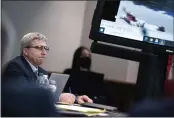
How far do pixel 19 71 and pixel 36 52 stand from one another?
0.08m

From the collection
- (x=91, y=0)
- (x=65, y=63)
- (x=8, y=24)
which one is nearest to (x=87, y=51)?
(x=65, y=63)

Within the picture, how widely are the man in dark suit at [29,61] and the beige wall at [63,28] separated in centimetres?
2

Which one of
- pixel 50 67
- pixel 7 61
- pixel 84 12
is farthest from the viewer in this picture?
pixel 84 12

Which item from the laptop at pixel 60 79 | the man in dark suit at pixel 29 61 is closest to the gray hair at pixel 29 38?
the man in dark suit at pixel 29 61

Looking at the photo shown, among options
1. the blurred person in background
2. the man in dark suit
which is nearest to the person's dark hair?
the blurred person in background

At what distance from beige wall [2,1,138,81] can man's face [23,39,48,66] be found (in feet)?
0.08

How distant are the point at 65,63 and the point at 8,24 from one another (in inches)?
10.8

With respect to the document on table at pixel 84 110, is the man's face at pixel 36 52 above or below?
above

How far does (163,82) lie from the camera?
95 cm

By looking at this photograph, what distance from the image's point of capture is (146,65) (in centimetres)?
92

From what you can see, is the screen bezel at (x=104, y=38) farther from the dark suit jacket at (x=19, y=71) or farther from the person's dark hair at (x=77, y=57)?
the dark suit jacket at (x=19, y=71)

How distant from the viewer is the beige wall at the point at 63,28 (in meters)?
0.80

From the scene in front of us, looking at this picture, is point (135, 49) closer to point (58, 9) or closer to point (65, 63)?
point (65, 63)

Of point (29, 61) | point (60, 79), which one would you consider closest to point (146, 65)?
point (60, 79)
